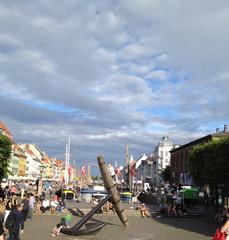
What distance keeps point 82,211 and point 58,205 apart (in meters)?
2.04

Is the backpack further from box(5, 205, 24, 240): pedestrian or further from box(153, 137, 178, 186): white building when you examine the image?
box(153, 137, 178, 186): white building

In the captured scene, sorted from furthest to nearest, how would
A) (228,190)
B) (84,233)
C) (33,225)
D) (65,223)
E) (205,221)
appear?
1. (228,190)
2. (205,221)
3. (33,225)
4. (65,223)
5. (84,233)

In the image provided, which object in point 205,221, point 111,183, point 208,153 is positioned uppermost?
point 208,153

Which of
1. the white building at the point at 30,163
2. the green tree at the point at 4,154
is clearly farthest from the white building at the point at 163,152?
the green tree at the point at 4,154

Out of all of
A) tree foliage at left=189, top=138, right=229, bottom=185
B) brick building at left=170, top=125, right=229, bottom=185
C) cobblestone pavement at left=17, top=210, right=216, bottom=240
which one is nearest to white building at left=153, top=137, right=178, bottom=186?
brick building at left=170, top=125, right=229, bottom=185

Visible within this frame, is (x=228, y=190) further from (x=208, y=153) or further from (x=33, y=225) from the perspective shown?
(x=33, y=225)

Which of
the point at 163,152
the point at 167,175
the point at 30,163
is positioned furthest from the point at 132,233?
the point at 30,163

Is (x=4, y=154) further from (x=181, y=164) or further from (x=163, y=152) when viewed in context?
(x=163, y=152)

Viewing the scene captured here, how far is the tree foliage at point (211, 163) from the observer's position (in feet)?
145

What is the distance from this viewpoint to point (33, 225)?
2652 centimetres

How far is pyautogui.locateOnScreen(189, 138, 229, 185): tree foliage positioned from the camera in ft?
145

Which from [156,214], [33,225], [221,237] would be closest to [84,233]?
[33,225]

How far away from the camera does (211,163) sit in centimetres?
4691

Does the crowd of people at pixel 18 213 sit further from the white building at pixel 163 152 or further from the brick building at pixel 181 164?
the white building at pixel 163 152
